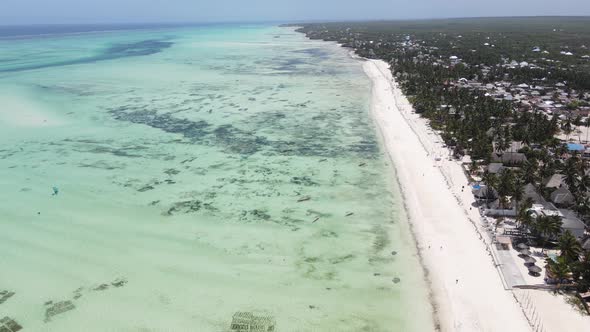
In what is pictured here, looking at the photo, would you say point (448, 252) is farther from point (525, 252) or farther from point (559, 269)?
point (559, 269)

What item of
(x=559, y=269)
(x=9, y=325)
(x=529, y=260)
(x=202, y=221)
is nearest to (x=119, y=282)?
(x=9, y=325)

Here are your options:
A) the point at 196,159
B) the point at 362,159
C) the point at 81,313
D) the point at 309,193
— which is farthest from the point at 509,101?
the point at 81,313

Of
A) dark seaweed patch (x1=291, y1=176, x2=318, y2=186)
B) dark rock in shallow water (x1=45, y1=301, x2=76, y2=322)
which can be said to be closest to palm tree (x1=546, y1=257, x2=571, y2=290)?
dark seaweed patch (x1=291, y1=176, x2=318, y2=186)

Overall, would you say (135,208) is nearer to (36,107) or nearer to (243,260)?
(243,260)

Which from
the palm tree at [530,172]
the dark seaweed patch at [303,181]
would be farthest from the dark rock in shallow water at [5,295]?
the palm tree at [530,172]

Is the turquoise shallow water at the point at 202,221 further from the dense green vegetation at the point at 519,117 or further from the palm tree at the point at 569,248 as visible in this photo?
the dense green vegetation at the point at 519,117

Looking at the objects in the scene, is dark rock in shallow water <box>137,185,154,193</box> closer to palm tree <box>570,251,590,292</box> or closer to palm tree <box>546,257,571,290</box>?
palm tree <box>546,257,571,290</box>
